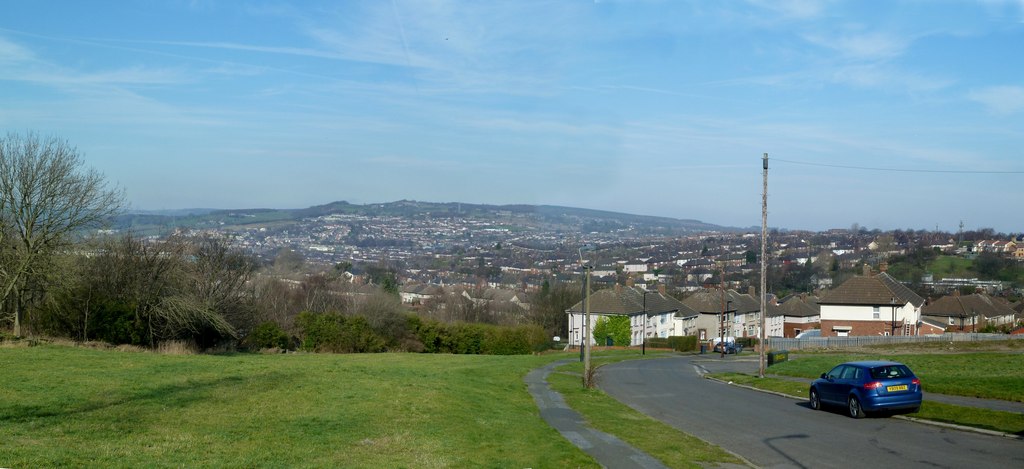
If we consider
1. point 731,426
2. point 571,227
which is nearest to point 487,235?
point 571,227

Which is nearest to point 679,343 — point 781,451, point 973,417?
point 973,417

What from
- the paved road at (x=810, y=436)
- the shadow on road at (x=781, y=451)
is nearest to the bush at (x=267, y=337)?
the paved road at (x=810, y=436)

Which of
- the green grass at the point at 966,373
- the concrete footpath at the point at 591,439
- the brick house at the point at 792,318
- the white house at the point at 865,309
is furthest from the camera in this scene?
the brick house at the point at 792,318

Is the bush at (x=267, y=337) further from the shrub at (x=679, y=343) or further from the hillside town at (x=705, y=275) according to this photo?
the shrub at (x=679, y=343)

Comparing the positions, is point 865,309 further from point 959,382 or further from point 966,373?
point 959,382

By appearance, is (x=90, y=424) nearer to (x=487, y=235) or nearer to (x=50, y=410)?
(x=50, y=410)

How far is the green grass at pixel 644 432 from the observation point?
1368cm

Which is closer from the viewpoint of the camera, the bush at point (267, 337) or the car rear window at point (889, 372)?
the car rear window at point (889, 372)

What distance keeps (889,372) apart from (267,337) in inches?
1499

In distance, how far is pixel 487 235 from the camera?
7790 inches

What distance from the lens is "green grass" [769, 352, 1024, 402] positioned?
23.4 meters

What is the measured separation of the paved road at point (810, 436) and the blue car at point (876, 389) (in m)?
0.40

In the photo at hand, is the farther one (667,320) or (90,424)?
(667,320)

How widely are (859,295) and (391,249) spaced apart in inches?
5143
